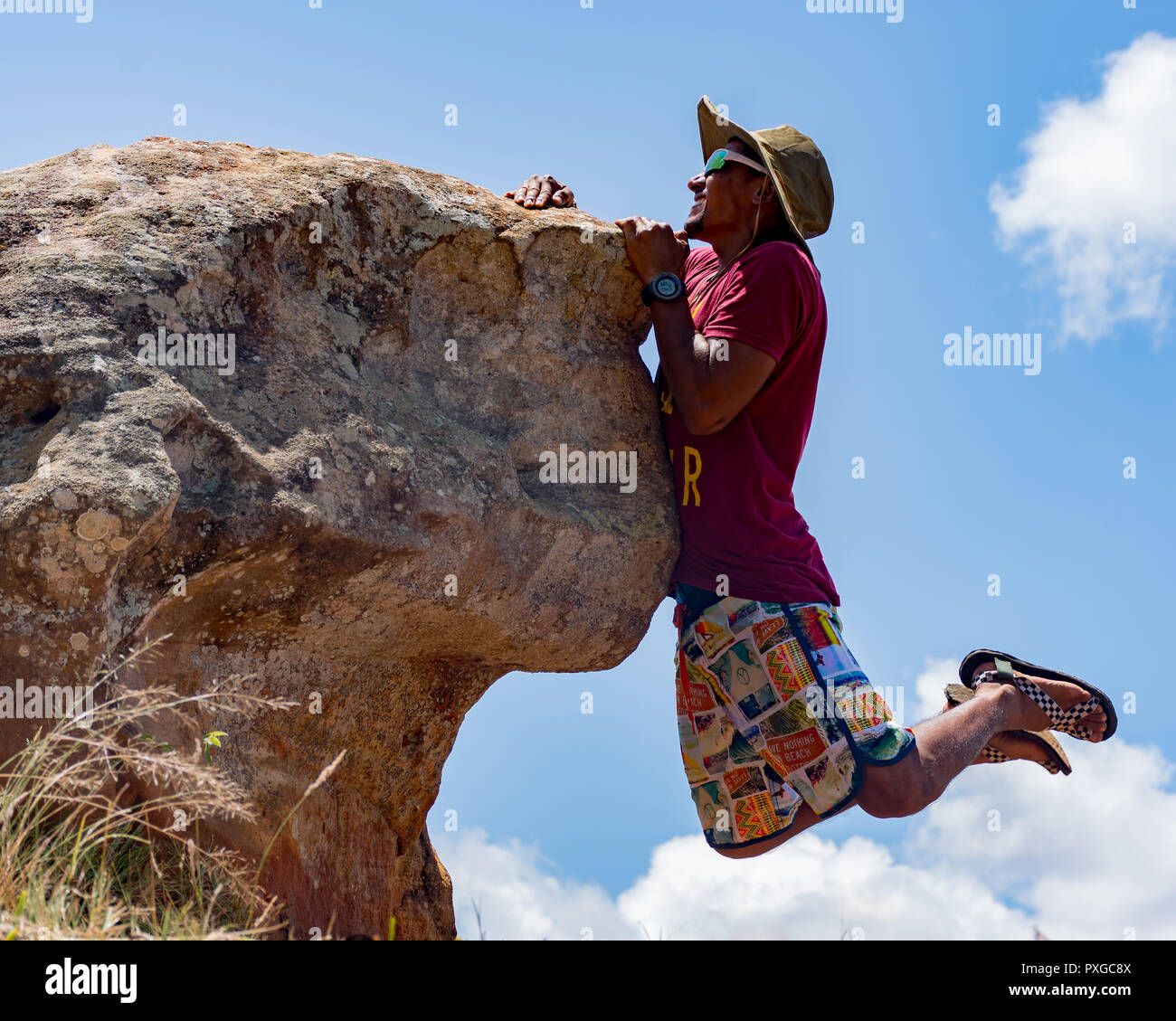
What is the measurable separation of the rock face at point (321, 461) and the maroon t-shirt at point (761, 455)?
0.17m

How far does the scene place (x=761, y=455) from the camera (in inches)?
158

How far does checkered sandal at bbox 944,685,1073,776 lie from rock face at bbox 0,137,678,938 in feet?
3.66

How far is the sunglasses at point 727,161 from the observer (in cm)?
420

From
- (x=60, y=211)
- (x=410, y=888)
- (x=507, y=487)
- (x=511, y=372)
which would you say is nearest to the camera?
(x=60, y=211)

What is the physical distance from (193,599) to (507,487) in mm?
1032

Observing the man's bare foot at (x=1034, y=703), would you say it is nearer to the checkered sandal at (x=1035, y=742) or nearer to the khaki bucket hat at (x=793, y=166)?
the checkered sandal at (x=1035, y=742)

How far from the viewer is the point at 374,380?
12.6ft

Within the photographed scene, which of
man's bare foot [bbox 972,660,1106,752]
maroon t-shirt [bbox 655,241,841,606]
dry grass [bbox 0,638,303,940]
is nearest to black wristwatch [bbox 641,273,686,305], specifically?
maroon t-shirt [bbox 655,241,841,606]

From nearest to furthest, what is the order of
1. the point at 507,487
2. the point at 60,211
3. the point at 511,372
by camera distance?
the point at 60,211 → the point at 507,487 → the point at 511,372

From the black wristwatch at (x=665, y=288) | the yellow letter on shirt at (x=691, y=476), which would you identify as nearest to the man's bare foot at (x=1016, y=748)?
the yellow letter on shirt at (x=691, y=476)

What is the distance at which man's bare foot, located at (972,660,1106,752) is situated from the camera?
A: 425cm

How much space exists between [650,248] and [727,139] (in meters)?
0.47

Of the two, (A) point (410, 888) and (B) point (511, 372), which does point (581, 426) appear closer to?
(B) point (511, 372)

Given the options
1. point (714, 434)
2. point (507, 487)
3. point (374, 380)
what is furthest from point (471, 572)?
point (714, 434)
